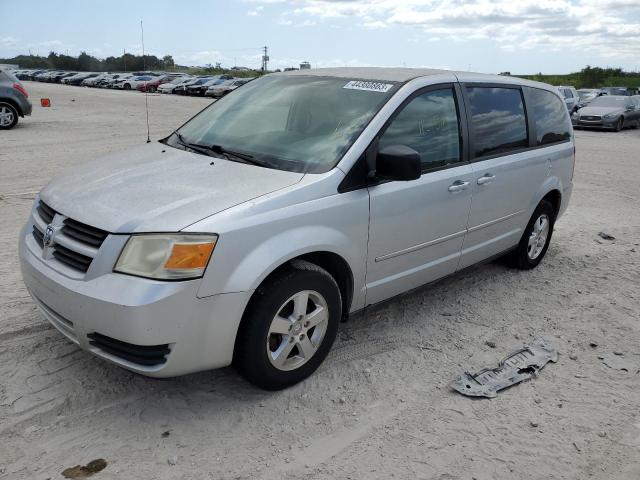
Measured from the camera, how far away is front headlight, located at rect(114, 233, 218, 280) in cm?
272

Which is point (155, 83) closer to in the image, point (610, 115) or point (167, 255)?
point (610, 115)

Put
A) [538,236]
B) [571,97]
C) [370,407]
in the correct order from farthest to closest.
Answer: [571,97] < [538,236] < [370,407]

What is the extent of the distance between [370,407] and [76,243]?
1.76 metres

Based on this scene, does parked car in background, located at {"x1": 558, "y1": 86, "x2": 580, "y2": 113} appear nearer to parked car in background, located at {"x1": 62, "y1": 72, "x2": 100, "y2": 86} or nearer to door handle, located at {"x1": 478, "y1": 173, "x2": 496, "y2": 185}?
Answer: door handle, located at {"x1": 478, "y1": 173, "x2": 496, "y2": 185}

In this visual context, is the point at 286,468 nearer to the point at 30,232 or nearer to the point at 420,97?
the point at 30,232

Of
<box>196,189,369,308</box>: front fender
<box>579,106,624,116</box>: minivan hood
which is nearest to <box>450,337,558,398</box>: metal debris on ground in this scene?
<box>196,189,369,308</box>: front fender

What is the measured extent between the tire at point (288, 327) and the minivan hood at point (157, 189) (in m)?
0.49

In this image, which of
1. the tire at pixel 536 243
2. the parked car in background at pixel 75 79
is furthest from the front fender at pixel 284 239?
the parked car in background at pixel 75 79

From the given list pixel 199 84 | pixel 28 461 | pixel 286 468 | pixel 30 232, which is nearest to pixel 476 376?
pixel 286 468

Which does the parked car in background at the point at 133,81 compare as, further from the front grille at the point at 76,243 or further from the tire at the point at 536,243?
the front grille at the point at 76,243

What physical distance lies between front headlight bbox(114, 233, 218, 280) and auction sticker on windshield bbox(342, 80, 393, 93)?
1663 mm

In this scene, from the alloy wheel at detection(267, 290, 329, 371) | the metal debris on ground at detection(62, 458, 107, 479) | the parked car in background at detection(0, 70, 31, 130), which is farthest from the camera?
the parked car in background at detection(0, 70, 31, 130)

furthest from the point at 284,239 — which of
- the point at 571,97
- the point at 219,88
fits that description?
the point at 219,88

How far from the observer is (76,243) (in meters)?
2.93
